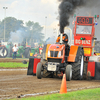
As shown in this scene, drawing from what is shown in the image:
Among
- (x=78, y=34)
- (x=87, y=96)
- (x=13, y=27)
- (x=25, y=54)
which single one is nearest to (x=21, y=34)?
(x=13, y=27)

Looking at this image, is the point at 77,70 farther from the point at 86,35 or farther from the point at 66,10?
the point at 86,35

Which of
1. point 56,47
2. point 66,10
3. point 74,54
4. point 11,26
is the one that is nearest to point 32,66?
point 56,47

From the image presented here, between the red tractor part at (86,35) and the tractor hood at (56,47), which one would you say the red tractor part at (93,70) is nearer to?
the red tractor part at (86,35)

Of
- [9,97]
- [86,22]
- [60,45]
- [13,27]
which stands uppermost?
[13,27]

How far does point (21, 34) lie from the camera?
6056 centimetres

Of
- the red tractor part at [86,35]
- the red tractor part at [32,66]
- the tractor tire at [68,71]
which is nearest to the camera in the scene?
the tractor tire at [68,71]

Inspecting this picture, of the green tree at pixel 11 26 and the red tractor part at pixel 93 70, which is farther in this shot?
the green tree at pixel 11 26

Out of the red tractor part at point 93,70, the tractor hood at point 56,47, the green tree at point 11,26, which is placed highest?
the green tree at point 11,26

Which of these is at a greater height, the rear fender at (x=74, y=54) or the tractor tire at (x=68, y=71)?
the rear fender at (x=74, y=54)

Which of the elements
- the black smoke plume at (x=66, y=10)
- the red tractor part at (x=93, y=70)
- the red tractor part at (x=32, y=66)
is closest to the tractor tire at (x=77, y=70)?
the red tractor part at (x=93, y=70)

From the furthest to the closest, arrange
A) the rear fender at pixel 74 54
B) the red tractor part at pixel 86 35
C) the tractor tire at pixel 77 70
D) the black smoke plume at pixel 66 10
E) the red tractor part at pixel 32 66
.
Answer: the red tractor part at pixel 86 35
the red tractor part at pixel 32 66
the black smoke plume at pixel 66 10
the tractor tire at pixel 77 70
the rear fender at pixel 74 54

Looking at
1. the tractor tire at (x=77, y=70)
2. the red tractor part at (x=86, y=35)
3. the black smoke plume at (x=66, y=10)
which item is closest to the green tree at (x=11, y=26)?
the red tractor part at (x=86, y=35)

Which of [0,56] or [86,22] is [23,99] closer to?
[86,22]

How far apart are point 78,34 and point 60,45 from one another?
3.23 meters
